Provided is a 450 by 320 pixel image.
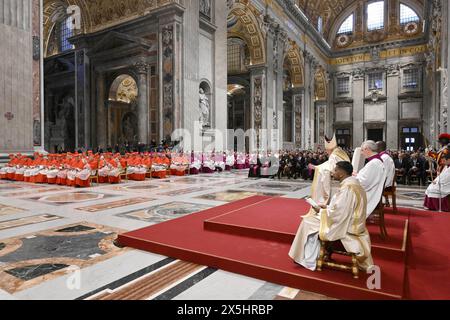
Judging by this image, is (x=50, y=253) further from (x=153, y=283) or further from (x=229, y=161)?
(x=229, y=161)

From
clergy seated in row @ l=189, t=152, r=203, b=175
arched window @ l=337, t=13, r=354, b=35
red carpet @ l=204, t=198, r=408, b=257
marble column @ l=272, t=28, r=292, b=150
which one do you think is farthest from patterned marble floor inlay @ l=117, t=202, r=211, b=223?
arched window @ l=337, t=13, r=354, b=35

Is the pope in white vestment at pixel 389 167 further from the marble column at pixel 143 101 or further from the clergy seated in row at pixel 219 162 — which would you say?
the marble column at pixel 143 101

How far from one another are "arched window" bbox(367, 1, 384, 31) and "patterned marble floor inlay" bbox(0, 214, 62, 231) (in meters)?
37.0

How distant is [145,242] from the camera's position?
3.82m

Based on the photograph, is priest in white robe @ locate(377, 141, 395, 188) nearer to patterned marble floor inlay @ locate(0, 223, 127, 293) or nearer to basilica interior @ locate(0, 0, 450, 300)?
basilica interior @ locate(0, 0, 450, 300)

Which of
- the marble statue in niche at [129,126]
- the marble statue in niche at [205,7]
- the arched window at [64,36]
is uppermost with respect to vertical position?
the arched window at [64,36]

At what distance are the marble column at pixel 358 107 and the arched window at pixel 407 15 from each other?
6.22 m

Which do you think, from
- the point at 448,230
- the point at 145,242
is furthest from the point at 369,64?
the point at 145,242

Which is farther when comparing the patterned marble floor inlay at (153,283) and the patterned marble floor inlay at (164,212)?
the patterned marble floor inlay at (164,212)

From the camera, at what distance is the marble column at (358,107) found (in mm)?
33781

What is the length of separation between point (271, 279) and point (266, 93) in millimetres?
20547

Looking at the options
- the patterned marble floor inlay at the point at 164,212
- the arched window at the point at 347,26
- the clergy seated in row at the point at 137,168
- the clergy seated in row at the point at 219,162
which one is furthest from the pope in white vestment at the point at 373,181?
the arched window at the point at 347,26
